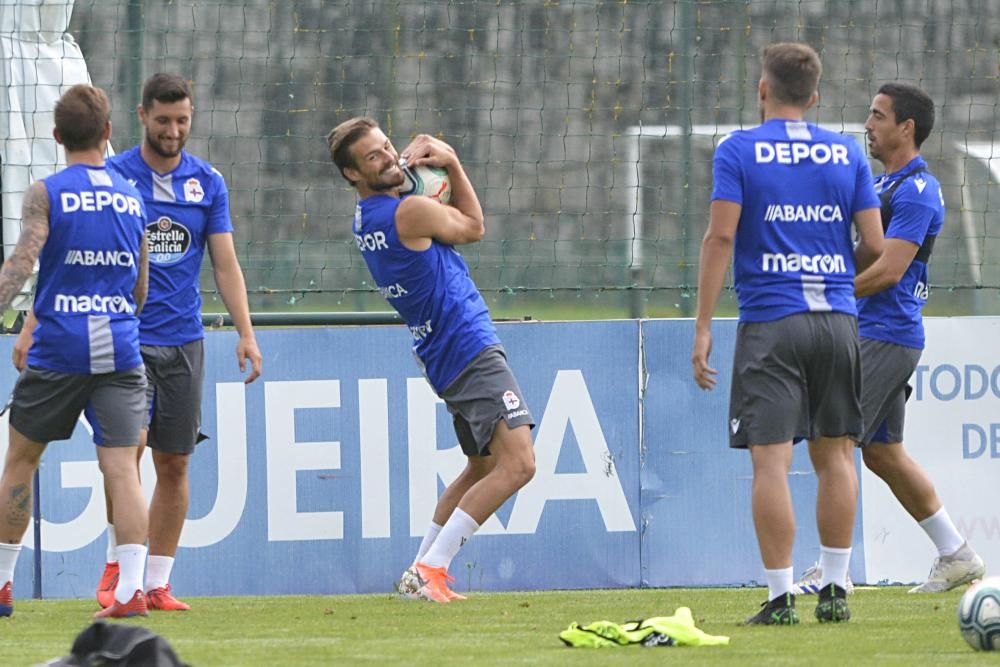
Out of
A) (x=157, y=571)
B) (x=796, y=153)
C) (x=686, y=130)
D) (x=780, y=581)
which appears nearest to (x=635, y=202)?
(x=686, y=130)

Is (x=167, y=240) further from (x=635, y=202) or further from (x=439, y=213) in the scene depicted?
(x=635, y=202)

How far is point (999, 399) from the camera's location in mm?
8836

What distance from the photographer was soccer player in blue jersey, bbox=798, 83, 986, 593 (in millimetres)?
7426

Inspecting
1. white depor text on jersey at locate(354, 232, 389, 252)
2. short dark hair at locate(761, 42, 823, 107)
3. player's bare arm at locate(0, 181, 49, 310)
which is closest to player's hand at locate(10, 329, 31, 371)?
player's bare arm at locate(0, 181, 49, 310)

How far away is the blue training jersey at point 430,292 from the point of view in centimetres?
740

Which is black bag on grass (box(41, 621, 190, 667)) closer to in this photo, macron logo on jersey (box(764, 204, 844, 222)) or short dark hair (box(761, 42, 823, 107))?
macron logo on jersey (box(764, 204, 844, 222))

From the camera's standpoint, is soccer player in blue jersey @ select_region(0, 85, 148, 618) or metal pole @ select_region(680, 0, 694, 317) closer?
soccer player in blue jersey @ select_region(0, 85, 148, 618)

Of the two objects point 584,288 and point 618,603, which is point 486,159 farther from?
point 618,603

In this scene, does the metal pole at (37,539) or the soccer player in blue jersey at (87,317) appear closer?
the soccer player in blue jersey at (87,317)

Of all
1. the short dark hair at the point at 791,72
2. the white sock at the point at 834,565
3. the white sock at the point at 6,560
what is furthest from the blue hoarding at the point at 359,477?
the short dark hair at the point at 791,72

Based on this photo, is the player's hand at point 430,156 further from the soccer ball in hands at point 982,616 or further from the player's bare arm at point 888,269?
the soccer ball in hands at point 982,616

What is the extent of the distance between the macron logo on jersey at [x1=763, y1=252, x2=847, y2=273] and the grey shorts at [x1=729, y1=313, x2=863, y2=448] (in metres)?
0.16

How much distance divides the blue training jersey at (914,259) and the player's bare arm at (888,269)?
1.3 inches

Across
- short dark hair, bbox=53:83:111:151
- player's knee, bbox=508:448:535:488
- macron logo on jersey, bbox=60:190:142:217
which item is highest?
short dark hair, bbox=53:83:111:151
